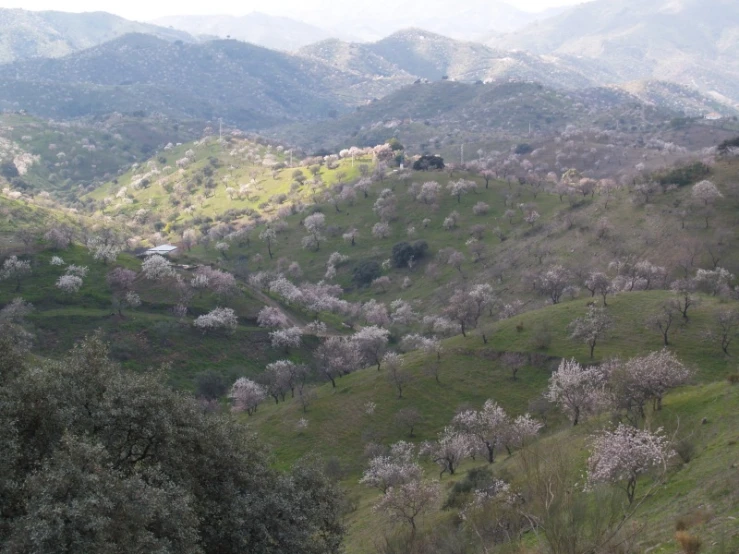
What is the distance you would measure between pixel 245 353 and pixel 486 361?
1629 inches

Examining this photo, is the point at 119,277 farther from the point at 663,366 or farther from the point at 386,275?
the point at 663,366

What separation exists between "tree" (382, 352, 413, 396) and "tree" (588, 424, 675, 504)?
38107mm

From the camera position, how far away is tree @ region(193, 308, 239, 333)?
10194cm

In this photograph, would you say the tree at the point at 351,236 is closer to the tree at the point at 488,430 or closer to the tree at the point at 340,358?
the tree at the point at 340,358

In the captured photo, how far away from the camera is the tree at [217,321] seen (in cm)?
10194

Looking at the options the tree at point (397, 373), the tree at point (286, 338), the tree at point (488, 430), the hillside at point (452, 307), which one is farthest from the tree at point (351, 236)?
the tree at point (488, 430)

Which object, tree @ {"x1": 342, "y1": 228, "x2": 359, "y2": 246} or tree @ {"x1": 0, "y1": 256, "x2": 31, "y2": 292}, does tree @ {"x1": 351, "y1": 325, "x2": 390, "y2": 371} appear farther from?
tree @ {"x1": 342, "y1": 228, "x2": 359, "y2": 246}

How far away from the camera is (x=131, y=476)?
23000 mm

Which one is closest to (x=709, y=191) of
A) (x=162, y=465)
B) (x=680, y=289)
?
(x=680, y=289)

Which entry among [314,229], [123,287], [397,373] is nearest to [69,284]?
[123,287]

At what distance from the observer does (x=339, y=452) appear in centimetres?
6556

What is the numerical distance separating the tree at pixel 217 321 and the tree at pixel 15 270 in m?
28.8

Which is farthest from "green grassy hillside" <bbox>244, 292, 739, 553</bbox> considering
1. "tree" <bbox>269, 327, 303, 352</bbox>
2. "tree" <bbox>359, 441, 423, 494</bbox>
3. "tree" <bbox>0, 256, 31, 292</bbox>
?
"tree" <bbox>0, 256, 31, 292</bbox>

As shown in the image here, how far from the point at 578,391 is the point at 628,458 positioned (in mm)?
22365
